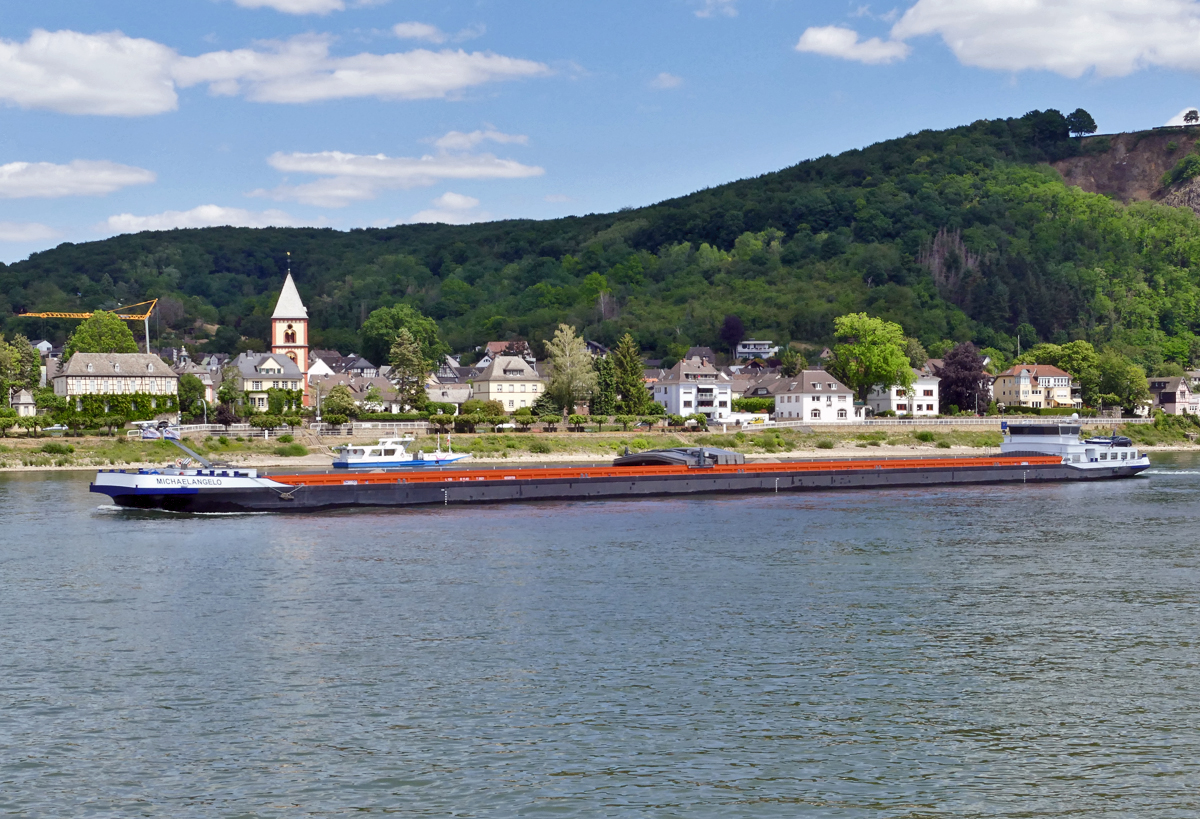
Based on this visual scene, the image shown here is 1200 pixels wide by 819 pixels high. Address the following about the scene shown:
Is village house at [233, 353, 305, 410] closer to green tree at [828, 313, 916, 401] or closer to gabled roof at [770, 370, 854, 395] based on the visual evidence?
gabled roof at [770, 370, 854, 395]

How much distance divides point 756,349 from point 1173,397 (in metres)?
60.5

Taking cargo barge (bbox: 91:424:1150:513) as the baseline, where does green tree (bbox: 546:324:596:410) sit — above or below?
above

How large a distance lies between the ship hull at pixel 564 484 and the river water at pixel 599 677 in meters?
9.66

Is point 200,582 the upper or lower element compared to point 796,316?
lower

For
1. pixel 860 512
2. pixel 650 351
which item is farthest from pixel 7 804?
pixel 650 351

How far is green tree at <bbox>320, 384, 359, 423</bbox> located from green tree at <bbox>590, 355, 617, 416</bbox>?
71.4ft

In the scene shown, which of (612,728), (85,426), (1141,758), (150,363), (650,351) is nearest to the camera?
(1141,758)

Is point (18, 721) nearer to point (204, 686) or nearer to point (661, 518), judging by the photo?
point (204, 686)

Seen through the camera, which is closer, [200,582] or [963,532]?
[200,582]

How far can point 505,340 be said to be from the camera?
7653 inches

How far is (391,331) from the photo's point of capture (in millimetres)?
169875

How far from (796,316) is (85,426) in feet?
404

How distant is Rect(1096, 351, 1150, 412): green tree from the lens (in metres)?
131

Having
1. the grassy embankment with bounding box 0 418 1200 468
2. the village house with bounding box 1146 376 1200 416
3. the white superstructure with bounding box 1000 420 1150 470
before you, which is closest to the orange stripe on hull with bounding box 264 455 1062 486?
the white superstructure with bounding box 1000 420 1150 470
